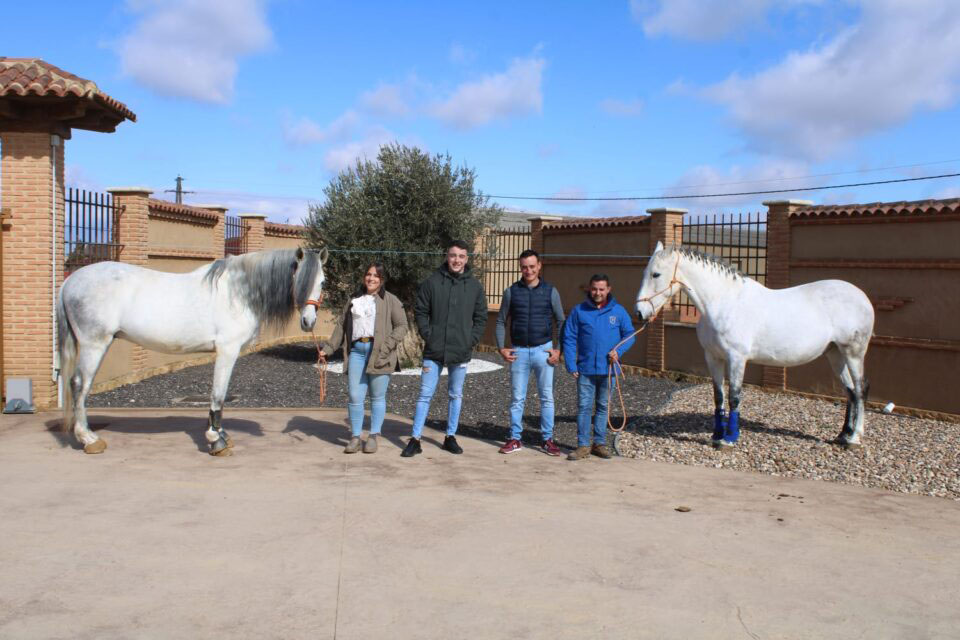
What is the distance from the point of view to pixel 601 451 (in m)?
7.59

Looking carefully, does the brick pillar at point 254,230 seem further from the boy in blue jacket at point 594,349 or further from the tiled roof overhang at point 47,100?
the boy in blue jacket at point 594,349

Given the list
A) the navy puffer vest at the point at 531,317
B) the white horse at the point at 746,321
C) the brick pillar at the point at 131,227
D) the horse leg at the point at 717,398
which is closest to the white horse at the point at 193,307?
the navy puffer vest at the point at 531,317

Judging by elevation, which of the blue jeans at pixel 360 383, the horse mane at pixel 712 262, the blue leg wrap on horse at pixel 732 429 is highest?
the horse mane at pixel 712 262

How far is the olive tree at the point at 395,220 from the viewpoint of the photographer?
1423cm

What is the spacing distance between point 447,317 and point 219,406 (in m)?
2.10

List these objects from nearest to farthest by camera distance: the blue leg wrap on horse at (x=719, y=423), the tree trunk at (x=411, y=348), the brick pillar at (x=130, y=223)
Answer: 1. the blue leg wrap on horse at (x=719, y=423)
2. the brick pillar at (x=130, y=223)
3. the tree trunk at (x=411, y=348)

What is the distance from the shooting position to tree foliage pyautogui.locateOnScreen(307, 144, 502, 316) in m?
14.2

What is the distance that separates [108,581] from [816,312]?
21.6 feet

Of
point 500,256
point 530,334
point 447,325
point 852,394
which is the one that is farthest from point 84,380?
point 500,256

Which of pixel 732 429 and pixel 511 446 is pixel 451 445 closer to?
pixel 511 446

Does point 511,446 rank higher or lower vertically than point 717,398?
lower

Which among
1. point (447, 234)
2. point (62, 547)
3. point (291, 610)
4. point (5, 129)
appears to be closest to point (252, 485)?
point (62, 547)

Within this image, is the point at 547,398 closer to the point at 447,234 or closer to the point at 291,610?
the point at 291,610

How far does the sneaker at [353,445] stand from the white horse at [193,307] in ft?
3.33
